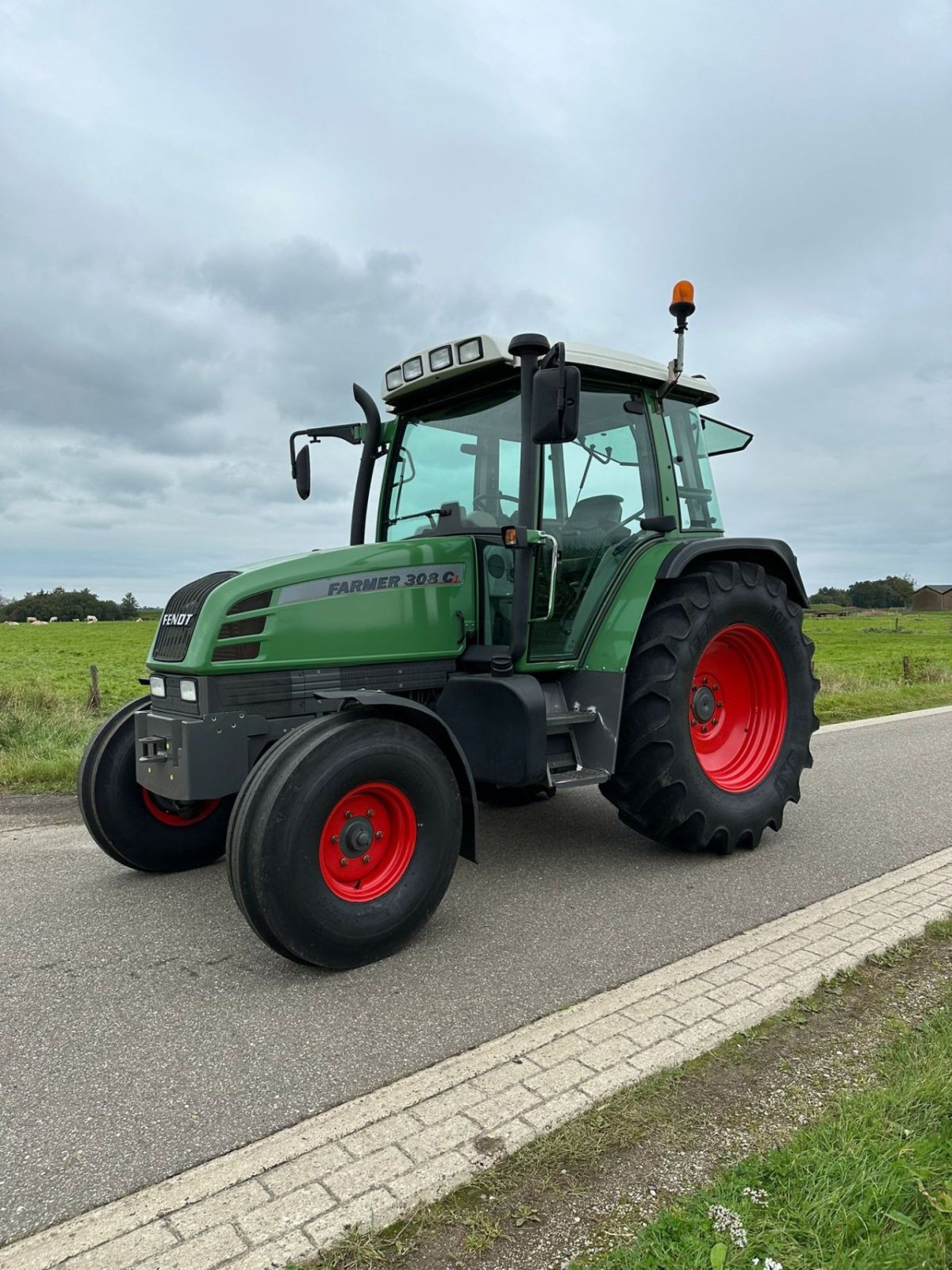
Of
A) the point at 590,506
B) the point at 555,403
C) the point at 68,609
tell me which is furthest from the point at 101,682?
the point at 68,609

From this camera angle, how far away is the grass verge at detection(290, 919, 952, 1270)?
187cm

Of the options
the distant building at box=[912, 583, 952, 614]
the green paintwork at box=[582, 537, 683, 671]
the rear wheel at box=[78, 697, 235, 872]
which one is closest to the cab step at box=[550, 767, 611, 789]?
the green paintwork at box=[582, 537, 683, 671]

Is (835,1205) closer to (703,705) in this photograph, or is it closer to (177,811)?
(703,705)

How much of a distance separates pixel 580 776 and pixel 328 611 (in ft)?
4.73

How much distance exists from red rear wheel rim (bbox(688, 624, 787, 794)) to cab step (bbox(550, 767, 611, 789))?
79cm

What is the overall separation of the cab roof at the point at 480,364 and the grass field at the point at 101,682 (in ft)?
13.4

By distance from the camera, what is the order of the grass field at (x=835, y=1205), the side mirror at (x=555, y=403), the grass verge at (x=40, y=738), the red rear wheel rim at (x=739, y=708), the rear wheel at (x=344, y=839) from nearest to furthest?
1. the grass field at (x=835, y=1205)
2. the rear wheel at (x=344, y=839)
3. the side mirror at (x=555, y=403)
4. the red rear wheel rim at (x=739, y=708)
5. the grass verge at (x=40, y=738)

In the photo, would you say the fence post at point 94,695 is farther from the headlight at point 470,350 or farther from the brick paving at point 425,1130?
the brick paving at point 425,1130

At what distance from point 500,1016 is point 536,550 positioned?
Result: 216 centimetres

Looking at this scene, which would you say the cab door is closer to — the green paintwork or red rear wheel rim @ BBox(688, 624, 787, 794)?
the green paintwork

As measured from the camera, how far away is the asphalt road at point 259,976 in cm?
237

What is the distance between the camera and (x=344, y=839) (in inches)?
134

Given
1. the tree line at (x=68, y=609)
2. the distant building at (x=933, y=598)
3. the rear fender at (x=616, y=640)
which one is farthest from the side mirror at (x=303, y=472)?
the distant building at (x=933, y=598)

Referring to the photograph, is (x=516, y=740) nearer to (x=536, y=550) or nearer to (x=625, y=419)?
(x=536, y=550)
